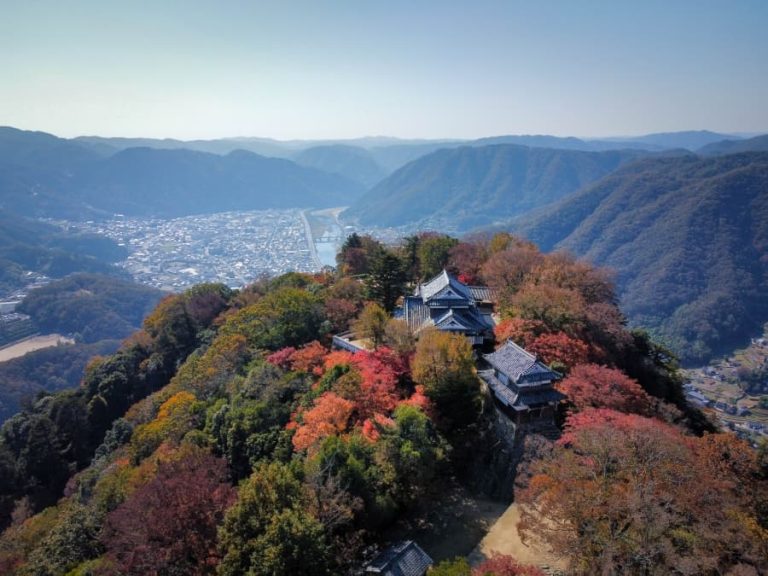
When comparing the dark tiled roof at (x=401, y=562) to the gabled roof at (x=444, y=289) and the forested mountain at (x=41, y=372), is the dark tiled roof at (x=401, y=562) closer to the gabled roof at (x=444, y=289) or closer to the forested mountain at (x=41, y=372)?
the gabled roof at (x=444, y=289)

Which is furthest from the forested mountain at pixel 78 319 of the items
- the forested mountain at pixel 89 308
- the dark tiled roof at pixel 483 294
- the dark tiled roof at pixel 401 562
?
the dark tiled roof at pixel 401 562

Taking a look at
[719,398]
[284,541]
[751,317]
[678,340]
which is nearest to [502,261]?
[284,541]

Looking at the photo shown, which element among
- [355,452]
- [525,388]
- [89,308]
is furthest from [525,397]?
[89,308]

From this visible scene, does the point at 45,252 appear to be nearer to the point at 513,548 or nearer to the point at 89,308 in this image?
the point at 89,308

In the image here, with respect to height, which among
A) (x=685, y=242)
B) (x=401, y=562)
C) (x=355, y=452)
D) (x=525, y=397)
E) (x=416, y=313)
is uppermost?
(x=416, y=313)

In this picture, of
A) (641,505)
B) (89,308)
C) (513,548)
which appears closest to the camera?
(641,505)
